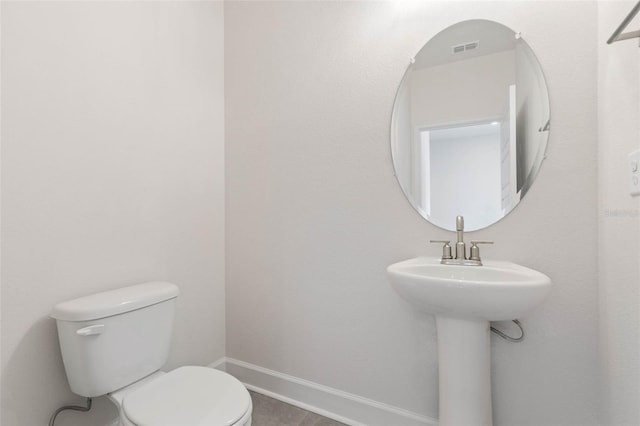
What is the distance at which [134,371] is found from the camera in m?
1.23

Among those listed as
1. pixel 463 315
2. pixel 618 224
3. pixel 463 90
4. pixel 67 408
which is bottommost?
pixel 67 408

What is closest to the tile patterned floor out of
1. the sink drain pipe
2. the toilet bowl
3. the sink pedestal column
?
the toilet bowl

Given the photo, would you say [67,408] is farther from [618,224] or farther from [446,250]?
[618,224]

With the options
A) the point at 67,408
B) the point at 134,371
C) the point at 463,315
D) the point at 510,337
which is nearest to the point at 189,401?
the point at 134,371

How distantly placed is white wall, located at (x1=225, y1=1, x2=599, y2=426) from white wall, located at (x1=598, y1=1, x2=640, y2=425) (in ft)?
0.18

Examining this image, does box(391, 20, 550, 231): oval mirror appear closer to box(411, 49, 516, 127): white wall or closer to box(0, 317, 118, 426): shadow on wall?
box(411, 49, 516, 127): white wall

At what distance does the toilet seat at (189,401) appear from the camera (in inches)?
38.0

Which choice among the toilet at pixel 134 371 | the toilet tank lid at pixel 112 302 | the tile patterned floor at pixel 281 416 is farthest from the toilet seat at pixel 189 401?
the tile patterned floor at pixel 281 416

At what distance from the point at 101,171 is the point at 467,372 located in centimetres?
167

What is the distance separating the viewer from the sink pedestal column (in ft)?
3.72

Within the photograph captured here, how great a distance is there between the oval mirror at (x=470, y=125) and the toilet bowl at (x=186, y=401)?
1042 millimetres

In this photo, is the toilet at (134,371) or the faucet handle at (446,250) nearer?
the toilet at (134,371)

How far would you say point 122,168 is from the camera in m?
1.44

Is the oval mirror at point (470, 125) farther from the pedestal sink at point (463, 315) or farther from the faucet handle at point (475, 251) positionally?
the pedestal sink at point (463, 315)
